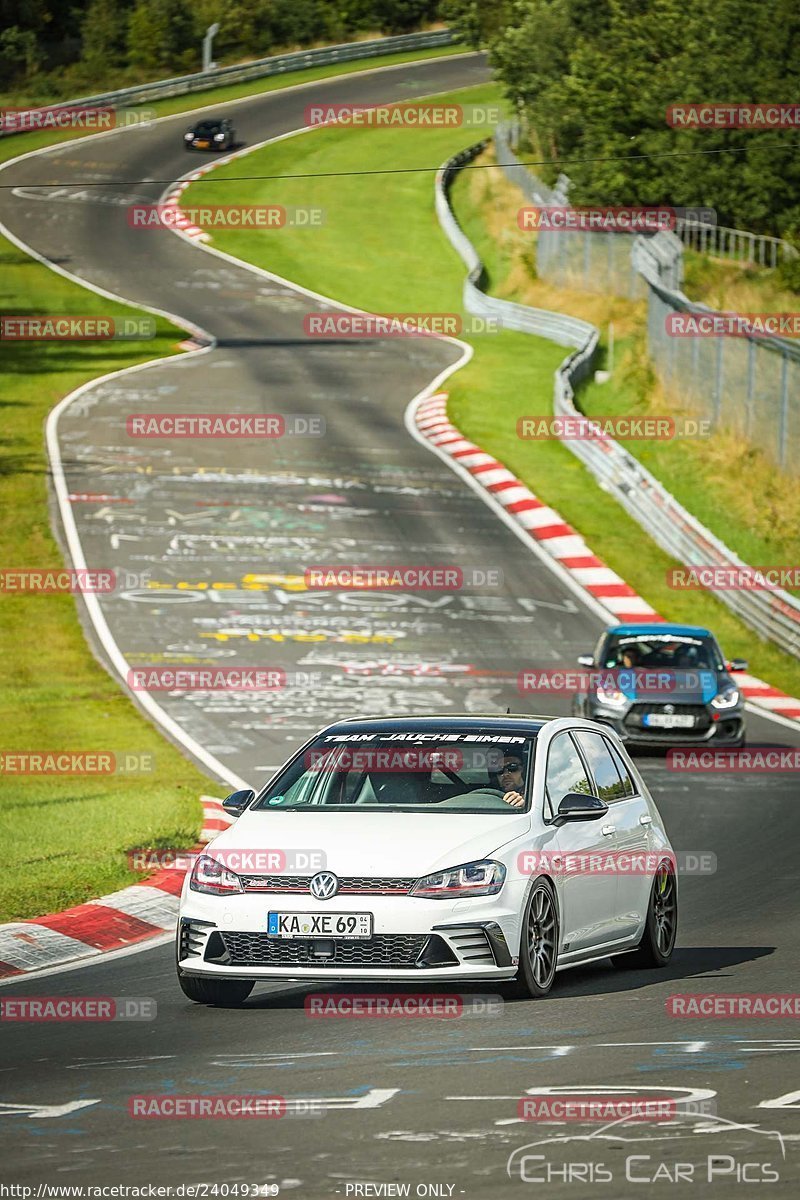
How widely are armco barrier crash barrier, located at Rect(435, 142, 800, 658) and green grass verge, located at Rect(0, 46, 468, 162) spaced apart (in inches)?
1189

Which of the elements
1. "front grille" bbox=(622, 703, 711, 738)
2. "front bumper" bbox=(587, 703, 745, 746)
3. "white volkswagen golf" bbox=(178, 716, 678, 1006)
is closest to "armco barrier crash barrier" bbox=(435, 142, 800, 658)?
"front bumper" bbox=(587, 703, 745, 746)

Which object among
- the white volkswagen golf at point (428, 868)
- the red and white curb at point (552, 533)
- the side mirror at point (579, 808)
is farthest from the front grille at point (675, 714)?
the side mirror at point (579, 808)

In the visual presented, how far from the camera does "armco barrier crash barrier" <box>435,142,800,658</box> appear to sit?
104 feet

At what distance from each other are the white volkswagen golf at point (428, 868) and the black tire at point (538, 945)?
0.01 meters

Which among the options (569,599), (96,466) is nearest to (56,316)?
(96,466)

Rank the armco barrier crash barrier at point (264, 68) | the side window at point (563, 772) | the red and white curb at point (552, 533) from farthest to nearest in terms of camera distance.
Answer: the armco barrier crash barrier at point (264, 68)
the red and white curb at point (552, 533)
the side window at point (563, 772)

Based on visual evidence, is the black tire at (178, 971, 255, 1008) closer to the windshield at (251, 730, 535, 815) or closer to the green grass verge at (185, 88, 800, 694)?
the windshield at (251, 730, 535, 815)

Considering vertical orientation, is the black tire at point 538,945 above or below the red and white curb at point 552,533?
above

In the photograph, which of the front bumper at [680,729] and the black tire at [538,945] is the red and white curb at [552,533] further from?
the black tire at [538,945]

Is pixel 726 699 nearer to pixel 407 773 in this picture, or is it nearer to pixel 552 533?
pixel 407 773

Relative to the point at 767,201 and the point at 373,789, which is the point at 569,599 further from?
the point at 767,201

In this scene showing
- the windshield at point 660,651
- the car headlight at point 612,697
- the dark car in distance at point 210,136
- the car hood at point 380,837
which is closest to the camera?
the car hood at point 380,837

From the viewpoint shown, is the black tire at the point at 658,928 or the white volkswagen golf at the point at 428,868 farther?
the black tire at the point at 658,928

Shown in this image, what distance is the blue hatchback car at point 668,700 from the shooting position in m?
23.9
